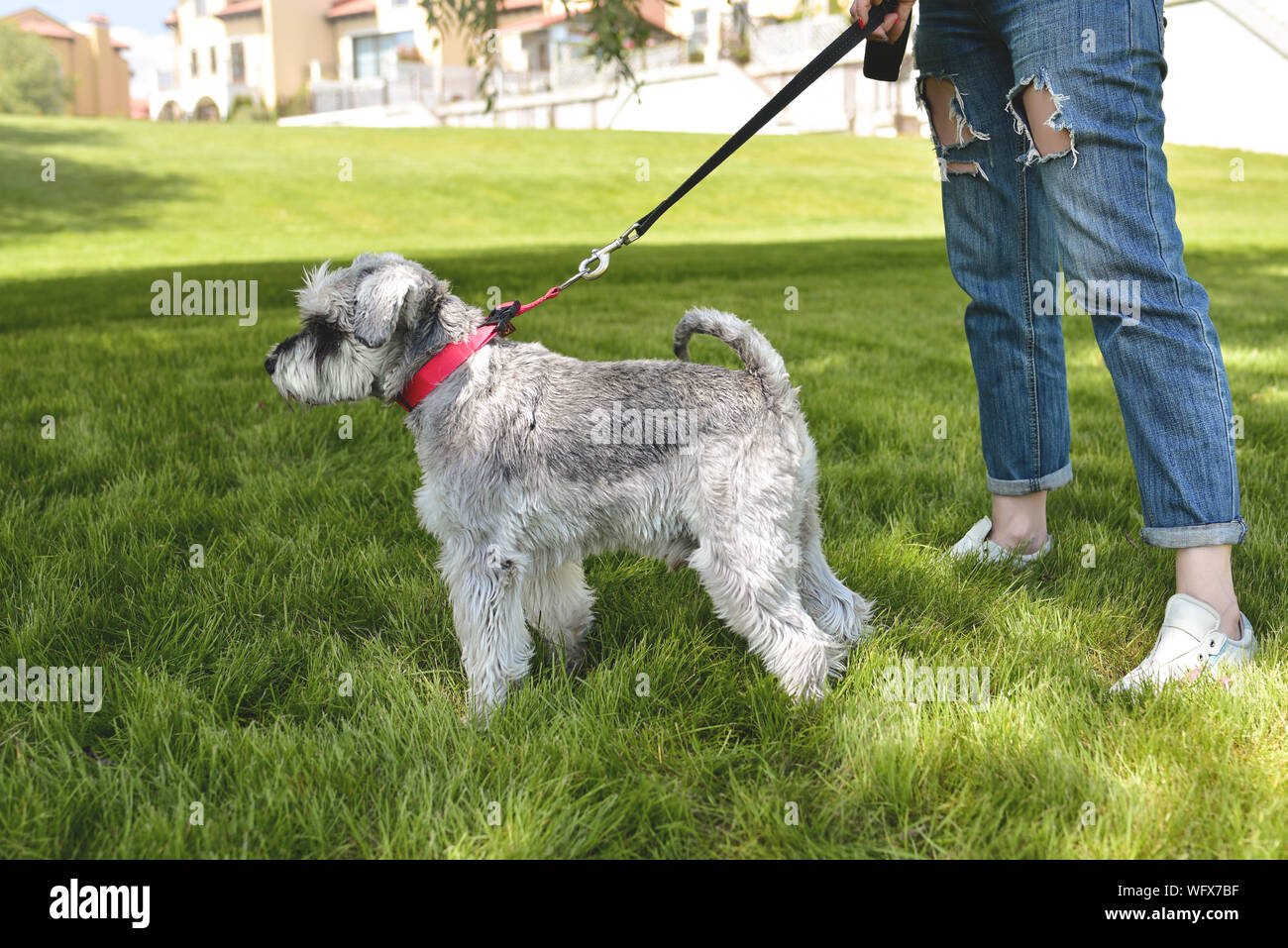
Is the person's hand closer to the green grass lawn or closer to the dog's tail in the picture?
the dog's tail

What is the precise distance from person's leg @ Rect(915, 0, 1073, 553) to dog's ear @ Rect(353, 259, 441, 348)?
6.81 feet

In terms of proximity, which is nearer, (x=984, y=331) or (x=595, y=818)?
(x=595, y=818)

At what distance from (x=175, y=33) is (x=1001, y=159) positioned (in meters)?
80.0

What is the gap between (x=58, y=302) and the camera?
1008cm

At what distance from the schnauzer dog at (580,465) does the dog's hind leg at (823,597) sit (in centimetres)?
14

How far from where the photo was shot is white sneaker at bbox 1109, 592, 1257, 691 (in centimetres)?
267

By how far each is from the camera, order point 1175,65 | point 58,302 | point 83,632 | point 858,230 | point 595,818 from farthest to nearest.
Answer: point 1175,65 < point 858,230 < point 58,302 < point 83,632 < point 595,818

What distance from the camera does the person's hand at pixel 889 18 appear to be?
2968 millimetres

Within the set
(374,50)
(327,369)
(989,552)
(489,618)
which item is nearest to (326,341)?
(327,369)

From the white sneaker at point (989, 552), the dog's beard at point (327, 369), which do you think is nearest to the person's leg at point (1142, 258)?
the white sneaker at point (989, 552)

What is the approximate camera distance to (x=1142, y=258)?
2729 mm
